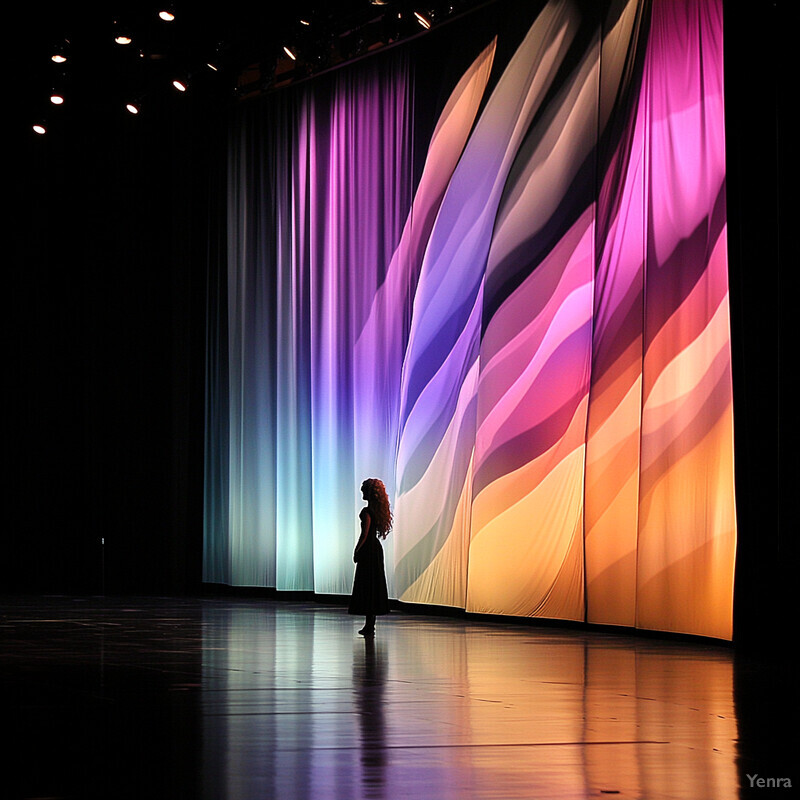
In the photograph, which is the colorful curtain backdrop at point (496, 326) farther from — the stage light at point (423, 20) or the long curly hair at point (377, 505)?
the long curly hair at point (377, 505)

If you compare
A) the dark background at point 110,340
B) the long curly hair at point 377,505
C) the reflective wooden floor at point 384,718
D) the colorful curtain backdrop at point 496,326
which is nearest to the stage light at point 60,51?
the dark background at point 110,340

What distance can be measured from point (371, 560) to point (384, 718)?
5445mm

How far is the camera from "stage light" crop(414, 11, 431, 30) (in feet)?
43.9

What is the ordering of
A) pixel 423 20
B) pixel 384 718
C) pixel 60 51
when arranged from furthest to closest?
pixel 60 51 → pixel 423 20 → pixel 384 718

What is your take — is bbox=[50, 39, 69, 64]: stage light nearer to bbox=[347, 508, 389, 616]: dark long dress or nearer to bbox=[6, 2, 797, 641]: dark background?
bbox=[6, 2, 797, 641]: dark background

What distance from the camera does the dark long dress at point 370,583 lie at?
1060 centimetres

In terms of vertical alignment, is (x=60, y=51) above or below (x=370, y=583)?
above

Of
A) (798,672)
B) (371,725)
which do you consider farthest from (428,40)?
(371,725)

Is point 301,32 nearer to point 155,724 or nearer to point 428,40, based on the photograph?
point 428,40

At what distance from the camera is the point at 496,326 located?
12.5 meters

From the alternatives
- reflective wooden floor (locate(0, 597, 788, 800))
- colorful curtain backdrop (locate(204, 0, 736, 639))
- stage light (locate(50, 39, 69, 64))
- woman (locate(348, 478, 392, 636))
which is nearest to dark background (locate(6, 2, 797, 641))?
colorful curtain backdrop (locate(204, 0, 736, 639))

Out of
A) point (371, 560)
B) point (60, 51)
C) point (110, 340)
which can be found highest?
point (60, 51)

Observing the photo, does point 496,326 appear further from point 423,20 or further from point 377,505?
point 423,20

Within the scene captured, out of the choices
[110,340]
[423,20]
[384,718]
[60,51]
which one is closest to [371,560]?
[384,718]
